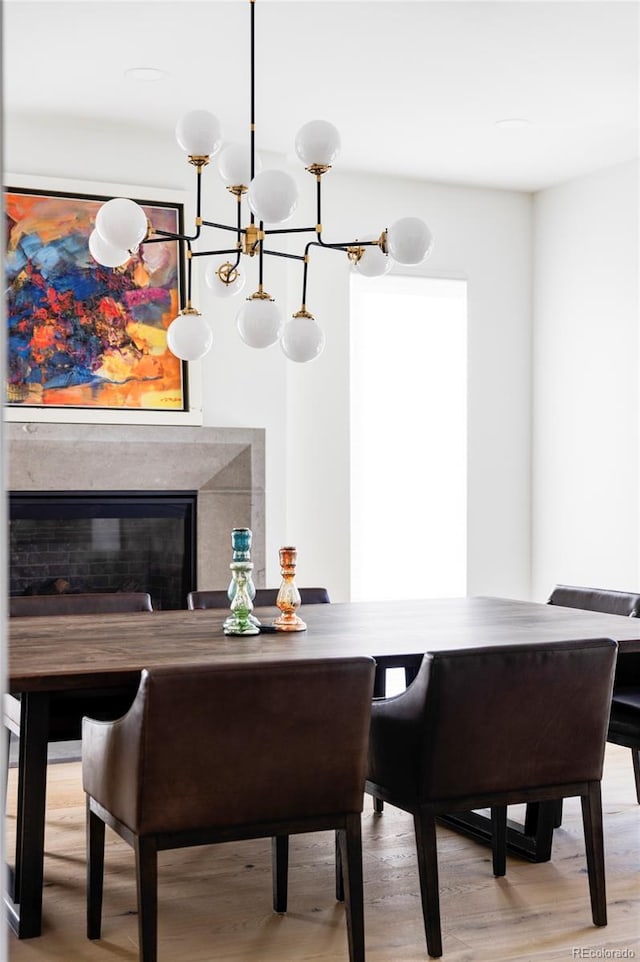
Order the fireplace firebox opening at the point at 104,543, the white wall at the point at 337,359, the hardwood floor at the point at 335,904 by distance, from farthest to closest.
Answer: the white wall at the point at 337,359
the fireplace firebox opening at the point at 104,543
the hardwood floor at the point at 335,904

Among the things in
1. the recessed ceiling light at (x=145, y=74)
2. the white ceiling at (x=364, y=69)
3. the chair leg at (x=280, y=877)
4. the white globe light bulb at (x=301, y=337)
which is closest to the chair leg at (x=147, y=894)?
the chair leg at (x=280, y=877)

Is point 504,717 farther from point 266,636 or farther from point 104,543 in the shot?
point 104,543

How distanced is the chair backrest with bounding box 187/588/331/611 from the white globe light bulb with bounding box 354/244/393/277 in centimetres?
106

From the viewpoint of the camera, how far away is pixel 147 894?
2.25 meters

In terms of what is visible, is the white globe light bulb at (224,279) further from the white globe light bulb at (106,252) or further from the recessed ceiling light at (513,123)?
the recessed ceiling light at (513,123)

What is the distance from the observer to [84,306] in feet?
16.3

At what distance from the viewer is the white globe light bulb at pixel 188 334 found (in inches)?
136

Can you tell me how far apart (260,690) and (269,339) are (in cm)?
130

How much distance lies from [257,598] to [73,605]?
0.67 m

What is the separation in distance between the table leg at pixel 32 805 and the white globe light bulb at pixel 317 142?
63.0 inches

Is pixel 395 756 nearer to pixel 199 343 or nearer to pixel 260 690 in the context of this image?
pixel 260 690

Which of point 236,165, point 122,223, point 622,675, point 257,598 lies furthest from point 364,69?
point 622,675

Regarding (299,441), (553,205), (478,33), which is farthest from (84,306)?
(553,205)

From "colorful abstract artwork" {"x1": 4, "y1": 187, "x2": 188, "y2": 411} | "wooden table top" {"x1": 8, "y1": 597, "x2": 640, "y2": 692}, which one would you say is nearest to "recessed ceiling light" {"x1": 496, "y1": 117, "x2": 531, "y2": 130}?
"colorful abstract artwork" {"x1": 4, "y1": 187, "x2": 188, "y2": 411}
